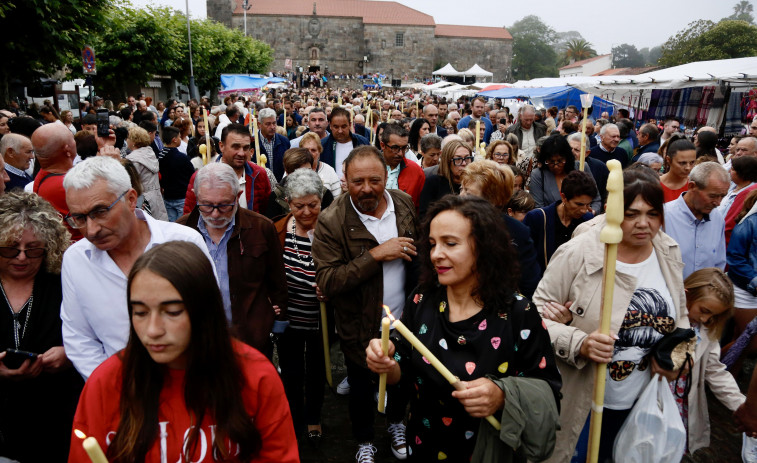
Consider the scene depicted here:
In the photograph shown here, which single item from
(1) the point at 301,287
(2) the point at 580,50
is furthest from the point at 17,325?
(2) the point at 580,50

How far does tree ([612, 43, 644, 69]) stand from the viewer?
471 ft

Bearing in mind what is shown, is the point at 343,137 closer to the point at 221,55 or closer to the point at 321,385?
the point at 321,385

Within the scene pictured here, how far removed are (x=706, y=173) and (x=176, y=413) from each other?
11.1 feet

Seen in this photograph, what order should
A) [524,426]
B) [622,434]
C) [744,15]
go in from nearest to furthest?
[524,426], [622,434], [744,15]

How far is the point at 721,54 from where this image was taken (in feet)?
149

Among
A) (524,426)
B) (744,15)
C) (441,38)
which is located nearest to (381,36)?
(441,38)

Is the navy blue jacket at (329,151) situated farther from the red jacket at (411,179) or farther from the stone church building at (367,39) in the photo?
the stone church building at (367,39)

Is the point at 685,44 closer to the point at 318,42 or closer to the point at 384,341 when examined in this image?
the point at 318,42

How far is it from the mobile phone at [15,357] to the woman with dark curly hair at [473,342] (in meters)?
1.55

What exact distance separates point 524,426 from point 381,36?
77.5m

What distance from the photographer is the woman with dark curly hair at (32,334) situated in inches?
91.0

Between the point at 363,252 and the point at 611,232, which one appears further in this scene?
the point at 363,252

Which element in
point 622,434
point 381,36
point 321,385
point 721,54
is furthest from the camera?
point 381,36

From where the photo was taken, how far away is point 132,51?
22.6m
